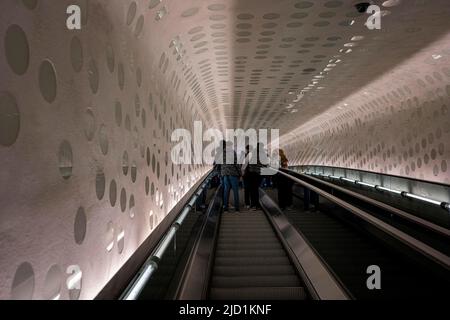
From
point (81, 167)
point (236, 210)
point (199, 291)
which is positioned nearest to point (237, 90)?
point (236, 210)

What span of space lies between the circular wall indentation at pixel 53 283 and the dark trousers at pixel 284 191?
7955 millimetres

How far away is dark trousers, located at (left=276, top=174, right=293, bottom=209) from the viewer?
9.86 meters

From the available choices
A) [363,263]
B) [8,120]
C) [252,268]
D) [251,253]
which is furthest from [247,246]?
[8,120]

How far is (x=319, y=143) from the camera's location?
74.4ft

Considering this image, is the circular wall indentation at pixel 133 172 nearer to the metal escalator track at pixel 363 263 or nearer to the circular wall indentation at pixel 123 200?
the circular wall indentation at pixel 123 200

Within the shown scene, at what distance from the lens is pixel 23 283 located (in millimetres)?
1896

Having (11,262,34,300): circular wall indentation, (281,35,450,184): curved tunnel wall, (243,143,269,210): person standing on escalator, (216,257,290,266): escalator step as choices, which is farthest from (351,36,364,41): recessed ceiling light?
(11,262,34,300): circular wall indentation

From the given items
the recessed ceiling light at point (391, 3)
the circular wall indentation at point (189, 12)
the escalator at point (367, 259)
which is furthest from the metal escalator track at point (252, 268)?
the recessed ceiling light at point (391, 3)

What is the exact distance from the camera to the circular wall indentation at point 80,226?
2537 mm

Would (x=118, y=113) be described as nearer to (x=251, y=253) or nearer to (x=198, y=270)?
(x=198, y=270)

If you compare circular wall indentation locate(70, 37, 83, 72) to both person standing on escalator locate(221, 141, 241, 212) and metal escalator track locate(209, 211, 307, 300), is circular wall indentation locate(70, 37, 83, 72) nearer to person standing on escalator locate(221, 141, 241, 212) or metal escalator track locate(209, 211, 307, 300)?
metal escalator track locate(209, 211, 307, 300)

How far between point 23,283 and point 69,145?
2.92 ft

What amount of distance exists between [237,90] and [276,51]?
4.58 m
